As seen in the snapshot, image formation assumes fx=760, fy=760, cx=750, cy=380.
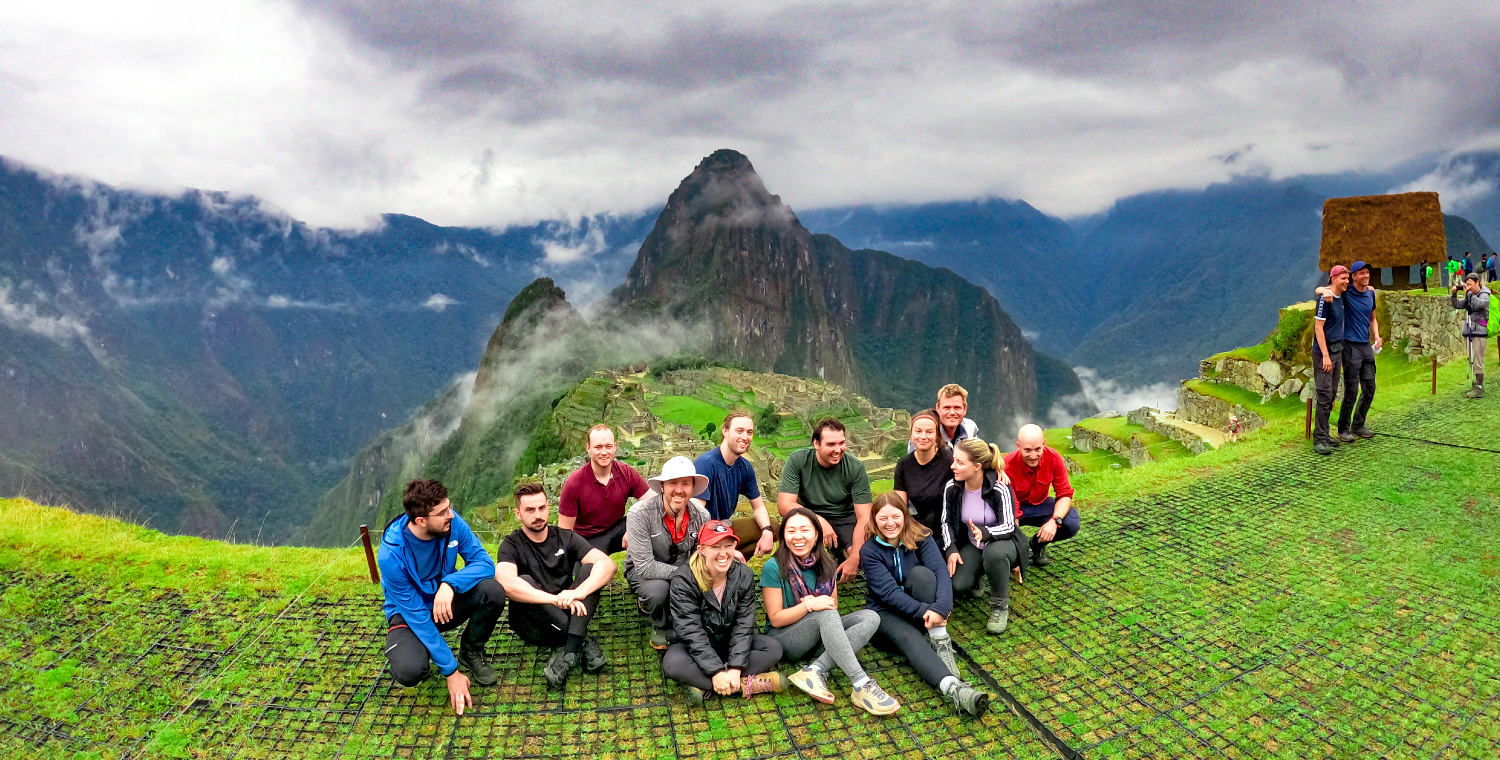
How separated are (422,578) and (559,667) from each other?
1025mm

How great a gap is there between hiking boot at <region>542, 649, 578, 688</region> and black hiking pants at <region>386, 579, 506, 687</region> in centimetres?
46

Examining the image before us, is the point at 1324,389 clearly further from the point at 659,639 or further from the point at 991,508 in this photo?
the point at 659,639

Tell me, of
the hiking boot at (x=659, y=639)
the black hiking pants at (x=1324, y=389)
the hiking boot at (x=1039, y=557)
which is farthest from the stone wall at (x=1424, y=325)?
the hiking boot at (x=659, y=639)

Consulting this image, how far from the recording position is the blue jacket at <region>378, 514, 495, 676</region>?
4555mm

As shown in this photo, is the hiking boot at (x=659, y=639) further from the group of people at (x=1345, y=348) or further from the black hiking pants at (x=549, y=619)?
the group of people at (x=1345, y=348)

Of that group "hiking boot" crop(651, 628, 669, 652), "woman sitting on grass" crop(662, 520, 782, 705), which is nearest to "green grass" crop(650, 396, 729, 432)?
"hiking boot" crop(651, 628, 669, 652)

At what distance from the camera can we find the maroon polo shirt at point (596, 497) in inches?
226

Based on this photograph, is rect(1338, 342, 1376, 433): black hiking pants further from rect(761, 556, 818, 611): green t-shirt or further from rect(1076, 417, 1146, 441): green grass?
rect(1076, 417, 1146, 441): green grass

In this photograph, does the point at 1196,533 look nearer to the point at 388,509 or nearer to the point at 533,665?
the point at 533,665

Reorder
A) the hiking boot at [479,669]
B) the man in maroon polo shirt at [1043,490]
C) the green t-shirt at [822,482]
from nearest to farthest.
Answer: the hiking boot at [479,669] → the man in maroon polo shirt at [1043,490] → the green t-shirt at [822,482]

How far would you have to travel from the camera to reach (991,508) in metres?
5.58

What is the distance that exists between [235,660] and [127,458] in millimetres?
181194

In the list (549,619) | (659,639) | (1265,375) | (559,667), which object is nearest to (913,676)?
(659,639)

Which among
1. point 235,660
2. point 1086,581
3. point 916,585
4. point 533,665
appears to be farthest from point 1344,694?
point 235,660
